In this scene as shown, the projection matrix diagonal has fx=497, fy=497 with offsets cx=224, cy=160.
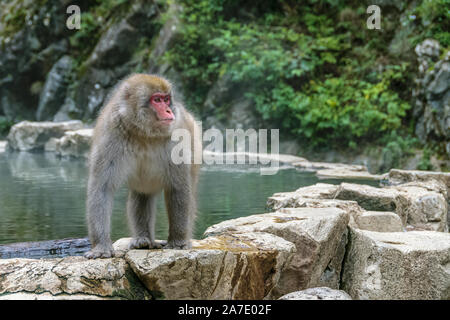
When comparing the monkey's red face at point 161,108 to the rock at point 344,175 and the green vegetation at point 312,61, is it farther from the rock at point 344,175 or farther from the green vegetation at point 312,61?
the green vegetation at point 312,61

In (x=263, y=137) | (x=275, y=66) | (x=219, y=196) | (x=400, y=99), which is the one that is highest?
(x=275, y=66)

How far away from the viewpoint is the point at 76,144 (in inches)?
457

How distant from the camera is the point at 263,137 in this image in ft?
37.3

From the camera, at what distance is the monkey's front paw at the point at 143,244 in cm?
278

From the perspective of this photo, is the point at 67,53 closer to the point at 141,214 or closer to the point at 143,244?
the point at 141,214

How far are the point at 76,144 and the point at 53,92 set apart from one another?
5.40 meters

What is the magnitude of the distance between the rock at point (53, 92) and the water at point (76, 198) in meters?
6.23

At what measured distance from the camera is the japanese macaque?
248 cm

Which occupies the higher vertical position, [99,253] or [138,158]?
[138,158]

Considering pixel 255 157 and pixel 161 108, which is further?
pixel 255 157

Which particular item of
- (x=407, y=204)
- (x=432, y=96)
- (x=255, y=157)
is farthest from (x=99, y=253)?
(x=432, y=96)

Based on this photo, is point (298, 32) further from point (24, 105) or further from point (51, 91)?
point (24, 105)

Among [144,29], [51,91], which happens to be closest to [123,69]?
[144,29]

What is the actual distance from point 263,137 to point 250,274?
885 cm
